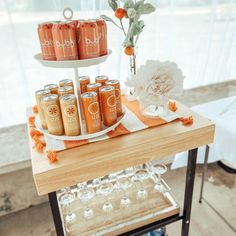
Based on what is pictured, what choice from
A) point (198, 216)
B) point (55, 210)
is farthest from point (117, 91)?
point (198, 216)

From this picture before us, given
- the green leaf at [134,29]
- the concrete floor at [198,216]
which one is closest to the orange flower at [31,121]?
the green leaf at [134,29]

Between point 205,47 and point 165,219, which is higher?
point 205,47

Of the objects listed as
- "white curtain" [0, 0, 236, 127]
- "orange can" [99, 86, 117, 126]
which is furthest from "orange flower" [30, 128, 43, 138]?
"white curtain" [0, 0, 236, 127]

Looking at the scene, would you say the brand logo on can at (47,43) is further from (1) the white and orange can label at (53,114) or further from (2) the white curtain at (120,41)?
(2) the white curtain at (120,41)

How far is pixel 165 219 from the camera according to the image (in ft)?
3.30

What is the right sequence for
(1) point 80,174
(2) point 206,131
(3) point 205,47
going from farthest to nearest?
(3) point 205,47
(2) point 206,131
(1) point 80,174

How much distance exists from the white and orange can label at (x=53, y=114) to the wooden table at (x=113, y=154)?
0.08 metres

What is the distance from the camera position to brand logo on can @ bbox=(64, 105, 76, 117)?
2.41 feet

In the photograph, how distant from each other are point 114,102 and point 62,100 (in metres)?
0.18

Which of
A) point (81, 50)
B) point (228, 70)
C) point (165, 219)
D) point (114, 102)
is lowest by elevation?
point (165, 219)

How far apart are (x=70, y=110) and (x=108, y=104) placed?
133mm

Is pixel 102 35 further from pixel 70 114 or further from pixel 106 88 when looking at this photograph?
pixel 70 114

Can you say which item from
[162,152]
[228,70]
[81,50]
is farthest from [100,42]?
[228,70]

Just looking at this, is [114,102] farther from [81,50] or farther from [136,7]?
[136,7]
